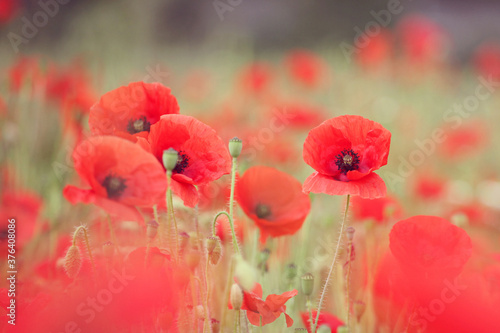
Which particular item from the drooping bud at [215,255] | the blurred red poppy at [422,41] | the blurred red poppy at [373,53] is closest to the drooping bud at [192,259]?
the drooping bud at [215,255]

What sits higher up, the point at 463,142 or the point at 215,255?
the point at 463,142

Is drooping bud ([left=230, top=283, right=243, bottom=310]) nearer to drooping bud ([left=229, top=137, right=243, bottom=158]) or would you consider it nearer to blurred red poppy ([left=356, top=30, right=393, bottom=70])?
drooping bud ([left=229, top=137, right=243, bottom=158])

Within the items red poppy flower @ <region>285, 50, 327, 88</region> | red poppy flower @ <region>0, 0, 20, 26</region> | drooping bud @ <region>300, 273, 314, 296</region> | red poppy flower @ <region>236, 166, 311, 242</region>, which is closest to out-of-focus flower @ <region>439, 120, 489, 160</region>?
red poppy flower @ <region>285, 50, 327, 88</region>

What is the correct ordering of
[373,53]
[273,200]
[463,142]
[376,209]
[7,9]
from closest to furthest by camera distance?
[273,200]
[376,209]
[7,9]
[463,142]
[373,53]

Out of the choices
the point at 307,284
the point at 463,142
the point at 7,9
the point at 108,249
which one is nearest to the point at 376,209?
the point at 307,284

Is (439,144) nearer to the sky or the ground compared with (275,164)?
nearer to the sky

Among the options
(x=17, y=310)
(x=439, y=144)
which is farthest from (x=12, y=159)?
(x=439, y=144)

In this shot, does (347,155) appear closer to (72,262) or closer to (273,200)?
(273,200)

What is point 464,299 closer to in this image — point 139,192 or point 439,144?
point 139,192
